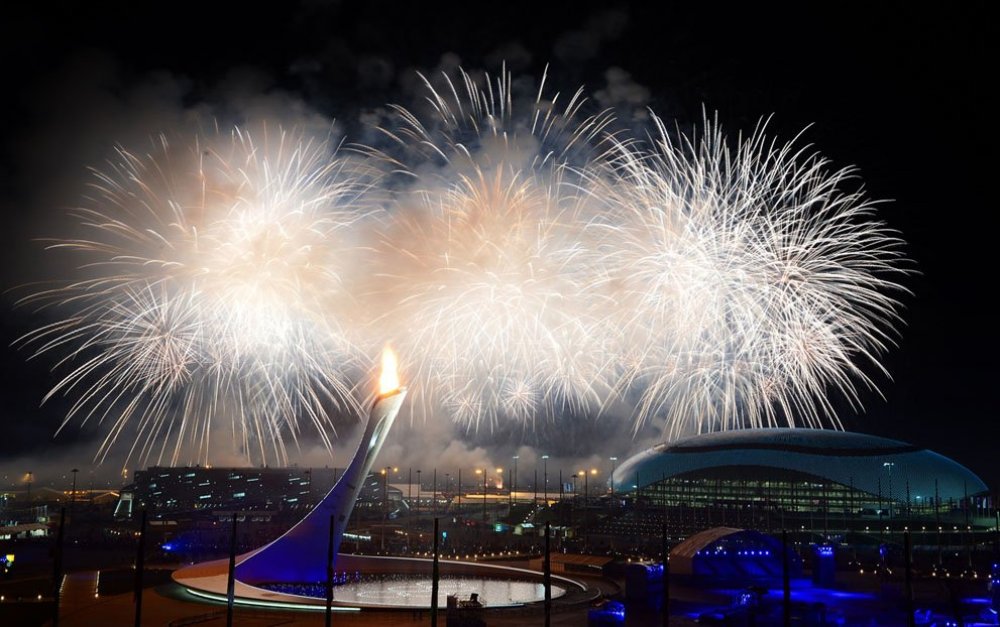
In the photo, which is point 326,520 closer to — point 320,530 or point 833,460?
point 320,530

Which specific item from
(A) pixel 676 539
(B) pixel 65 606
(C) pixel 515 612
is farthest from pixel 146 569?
(A) pixel 676 539

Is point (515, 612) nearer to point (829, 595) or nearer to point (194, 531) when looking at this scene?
point (829, 595)

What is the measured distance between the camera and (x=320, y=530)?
32.0 meters

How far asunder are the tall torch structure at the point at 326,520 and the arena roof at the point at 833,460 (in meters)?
77.4

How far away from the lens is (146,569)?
140 ft

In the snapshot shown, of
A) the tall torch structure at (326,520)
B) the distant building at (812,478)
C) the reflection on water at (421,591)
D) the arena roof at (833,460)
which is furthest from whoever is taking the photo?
the arena roof at (833,460)

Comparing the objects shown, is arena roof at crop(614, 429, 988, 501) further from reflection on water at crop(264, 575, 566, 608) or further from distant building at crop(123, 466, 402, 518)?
reflection on water at crop(264, 575, 566, 608)

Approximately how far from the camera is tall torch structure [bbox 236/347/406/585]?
30734mm

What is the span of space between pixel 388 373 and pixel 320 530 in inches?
283

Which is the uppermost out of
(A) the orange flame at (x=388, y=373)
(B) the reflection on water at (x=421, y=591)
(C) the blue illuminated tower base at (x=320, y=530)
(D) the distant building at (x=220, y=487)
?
(A) the orange flame at (x=388, y=373)

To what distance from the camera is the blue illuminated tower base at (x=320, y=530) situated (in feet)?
101

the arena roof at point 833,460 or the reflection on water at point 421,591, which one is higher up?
the arena roof at point 833,460

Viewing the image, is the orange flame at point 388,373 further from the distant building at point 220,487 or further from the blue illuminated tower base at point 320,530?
the distant building at point 220,487

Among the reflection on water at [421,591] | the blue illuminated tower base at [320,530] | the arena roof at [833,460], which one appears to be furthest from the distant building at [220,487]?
the blue illuminated tower base at [320,530]
